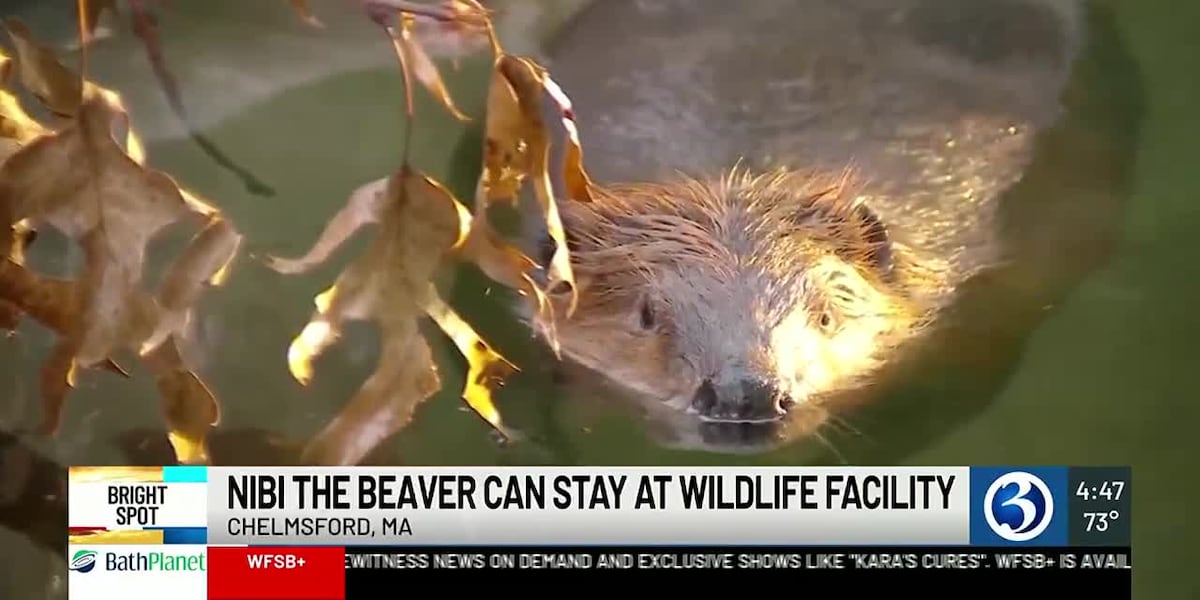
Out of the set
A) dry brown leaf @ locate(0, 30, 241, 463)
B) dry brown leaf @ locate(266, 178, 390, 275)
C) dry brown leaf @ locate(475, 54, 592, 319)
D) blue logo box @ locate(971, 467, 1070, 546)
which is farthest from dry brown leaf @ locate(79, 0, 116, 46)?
blue logo box @ locate(971, 467, 1070, 546)

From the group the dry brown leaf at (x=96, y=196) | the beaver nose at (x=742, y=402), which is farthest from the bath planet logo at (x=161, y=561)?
the beaver nose at (x=742, y=402)

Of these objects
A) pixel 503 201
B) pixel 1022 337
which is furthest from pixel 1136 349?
pixel 503 201

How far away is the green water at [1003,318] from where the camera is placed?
0.97 m

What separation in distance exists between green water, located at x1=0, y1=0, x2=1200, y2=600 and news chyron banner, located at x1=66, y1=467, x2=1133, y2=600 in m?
0.02

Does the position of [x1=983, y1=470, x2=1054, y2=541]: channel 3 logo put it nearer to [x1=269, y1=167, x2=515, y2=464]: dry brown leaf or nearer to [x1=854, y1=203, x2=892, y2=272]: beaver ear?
[x1=854, y1=203, x2=892, y2=272]: beaver ear

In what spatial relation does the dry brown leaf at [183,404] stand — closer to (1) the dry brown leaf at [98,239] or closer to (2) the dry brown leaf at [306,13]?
(1) the dry brown leaf at [98,239]

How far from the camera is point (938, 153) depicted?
975 mm

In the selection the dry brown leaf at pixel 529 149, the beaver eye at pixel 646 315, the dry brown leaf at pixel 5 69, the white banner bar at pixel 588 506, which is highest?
the dry brown leaf at pixel 5 69

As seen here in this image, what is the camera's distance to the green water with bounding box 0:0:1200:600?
38.0 inches

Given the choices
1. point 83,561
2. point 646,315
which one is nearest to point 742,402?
point 646,315

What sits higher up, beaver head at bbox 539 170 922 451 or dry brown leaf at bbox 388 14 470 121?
dry brown leaf at bbox 388 14 470 121

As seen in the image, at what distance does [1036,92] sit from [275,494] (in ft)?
2.83

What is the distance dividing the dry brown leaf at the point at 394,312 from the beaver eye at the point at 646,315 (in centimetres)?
14

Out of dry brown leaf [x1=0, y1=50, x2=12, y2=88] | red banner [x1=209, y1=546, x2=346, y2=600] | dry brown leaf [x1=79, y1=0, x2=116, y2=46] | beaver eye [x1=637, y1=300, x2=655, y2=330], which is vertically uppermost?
dry brown leaf [x1=79, y1=0, x2=116, y2=46]
